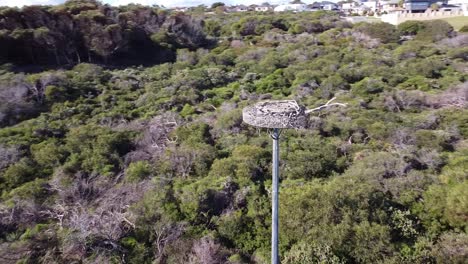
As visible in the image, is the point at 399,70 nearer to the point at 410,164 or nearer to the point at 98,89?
the point at 410,164

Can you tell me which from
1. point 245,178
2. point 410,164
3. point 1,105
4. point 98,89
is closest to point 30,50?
point 98,89

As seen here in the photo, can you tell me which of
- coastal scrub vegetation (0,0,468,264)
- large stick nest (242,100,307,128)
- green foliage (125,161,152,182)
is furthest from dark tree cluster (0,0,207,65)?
large stick nest (242,100,307,128)

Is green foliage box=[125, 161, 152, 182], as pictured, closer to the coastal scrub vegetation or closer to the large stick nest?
the coastal scrub vegetation

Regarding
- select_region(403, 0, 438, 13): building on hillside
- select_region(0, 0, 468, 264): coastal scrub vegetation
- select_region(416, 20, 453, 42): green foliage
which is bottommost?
select_region(0, 0, 468, 264): coastal scrub vegetation

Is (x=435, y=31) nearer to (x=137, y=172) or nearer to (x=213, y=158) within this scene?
(x=213, y=158)

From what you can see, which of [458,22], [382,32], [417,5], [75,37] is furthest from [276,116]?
[417,5]

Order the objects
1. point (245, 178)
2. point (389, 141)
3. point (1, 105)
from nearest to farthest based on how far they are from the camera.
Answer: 1. point (245, 178)
2. point (389, 141)
3. point (1, 105)

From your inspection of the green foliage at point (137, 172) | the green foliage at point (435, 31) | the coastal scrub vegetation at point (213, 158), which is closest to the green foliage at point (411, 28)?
the green foliage at point (435, 31)

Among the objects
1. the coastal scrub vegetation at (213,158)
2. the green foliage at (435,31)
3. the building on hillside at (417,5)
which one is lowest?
the coastal scrub vegetation at (213,158)

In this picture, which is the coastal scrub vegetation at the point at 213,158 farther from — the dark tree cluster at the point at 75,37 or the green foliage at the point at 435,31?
the green foliage at the point at 435,31

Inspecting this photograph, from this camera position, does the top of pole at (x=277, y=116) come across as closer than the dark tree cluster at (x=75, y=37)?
Yes

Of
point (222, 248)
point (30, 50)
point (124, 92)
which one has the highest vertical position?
point (30, 50)
